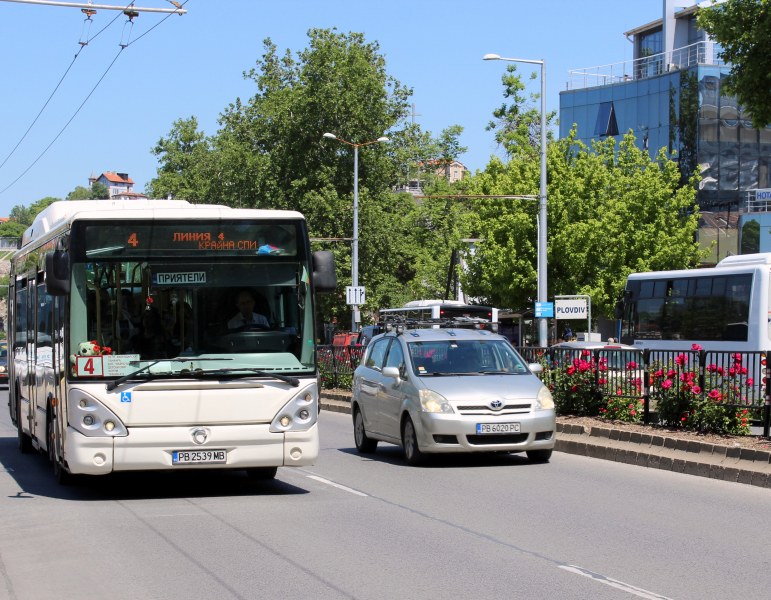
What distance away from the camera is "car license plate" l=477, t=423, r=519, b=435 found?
1521cm

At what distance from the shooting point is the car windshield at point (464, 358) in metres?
16.3

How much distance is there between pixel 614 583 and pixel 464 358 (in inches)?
347

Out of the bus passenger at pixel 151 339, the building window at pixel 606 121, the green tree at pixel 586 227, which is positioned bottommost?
the bus passenger at pixel 151 339

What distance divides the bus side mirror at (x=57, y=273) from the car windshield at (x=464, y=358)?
5.40 m

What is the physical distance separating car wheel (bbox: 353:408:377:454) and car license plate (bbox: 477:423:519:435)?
121 inches

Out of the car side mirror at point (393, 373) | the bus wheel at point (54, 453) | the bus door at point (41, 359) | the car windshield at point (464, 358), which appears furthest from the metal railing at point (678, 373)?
the bus door at point (41, 359)

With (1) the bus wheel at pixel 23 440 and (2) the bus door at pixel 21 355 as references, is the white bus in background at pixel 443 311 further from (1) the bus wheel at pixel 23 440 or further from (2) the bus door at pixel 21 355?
(1) the bus wheel at pixel 23 440

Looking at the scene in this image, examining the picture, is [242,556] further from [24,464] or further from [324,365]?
[324,365]

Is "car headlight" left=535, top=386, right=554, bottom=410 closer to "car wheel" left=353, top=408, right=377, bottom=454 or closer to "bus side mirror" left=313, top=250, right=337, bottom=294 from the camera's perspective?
"car wheel" left=353, top=408, right=377, bottom=454

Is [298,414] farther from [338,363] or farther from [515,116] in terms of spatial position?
[515,116]

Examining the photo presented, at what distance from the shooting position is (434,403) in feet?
50.5

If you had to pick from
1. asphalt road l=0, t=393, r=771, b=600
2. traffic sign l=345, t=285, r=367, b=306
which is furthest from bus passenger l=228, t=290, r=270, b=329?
traffic sign l=345, t=285, r=367, b=306

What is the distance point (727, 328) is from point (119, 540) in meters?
22.4

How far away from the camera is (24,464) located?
55.2ft
